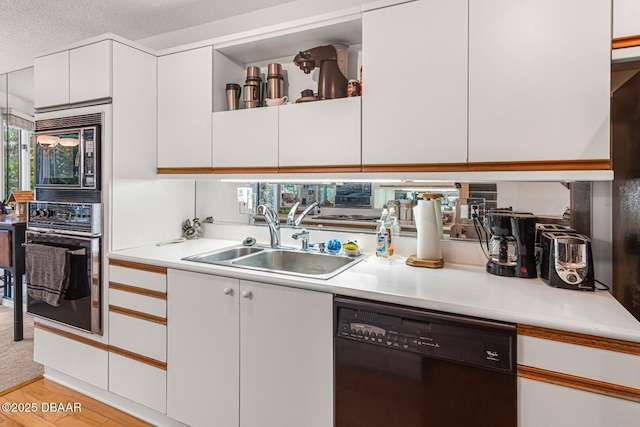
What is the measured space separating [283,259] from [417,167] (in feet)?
3.40

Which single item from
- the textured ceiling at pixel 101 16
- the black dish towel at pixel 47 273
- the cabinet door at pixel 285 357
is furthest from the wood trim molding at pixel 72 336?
the textured ceiling at pixel 101 16

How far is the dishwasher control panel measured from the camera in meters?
1.15

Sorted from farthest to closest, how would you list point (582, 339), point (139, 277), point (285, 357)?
point (139, 277), point (285, 357), point (582, 339)

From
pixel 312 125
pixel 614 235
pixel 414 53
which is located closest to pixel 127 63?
pixel 312 125

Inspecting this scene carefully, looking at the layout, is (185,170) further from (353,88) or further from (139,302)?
(353,88)

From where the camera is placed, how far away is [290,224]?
2.29 m

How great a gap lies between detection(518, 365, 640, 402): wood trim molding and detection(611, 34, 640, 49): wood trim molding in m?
1.15

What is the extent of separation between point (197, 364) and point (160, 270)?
0.52 meters

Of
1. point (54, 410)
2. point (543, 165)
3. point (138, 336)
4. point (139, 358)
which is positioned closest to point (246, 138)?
point (138, 336)

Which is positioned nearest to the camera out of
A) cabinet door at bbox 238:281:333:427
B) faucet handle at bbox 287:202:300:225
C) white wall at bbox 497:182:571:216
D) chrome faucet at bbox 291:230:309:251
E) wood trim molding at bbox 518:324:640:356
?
wood trim molding at bbox 518:324:640:356

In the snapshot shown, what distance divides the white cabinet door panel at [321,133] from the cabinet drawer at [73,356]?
1.61 meters

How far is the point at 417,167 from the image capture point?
1.61 metres

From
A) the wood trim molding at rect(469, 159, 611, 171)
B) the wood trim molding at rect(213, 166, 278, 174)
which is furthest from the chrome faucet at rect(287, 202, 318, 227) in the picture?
the wood trim molding at rect(469, 159, 611, 171)

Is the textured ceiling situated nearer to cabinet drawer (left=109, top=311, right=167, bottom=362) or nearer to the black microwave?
the black microwave
